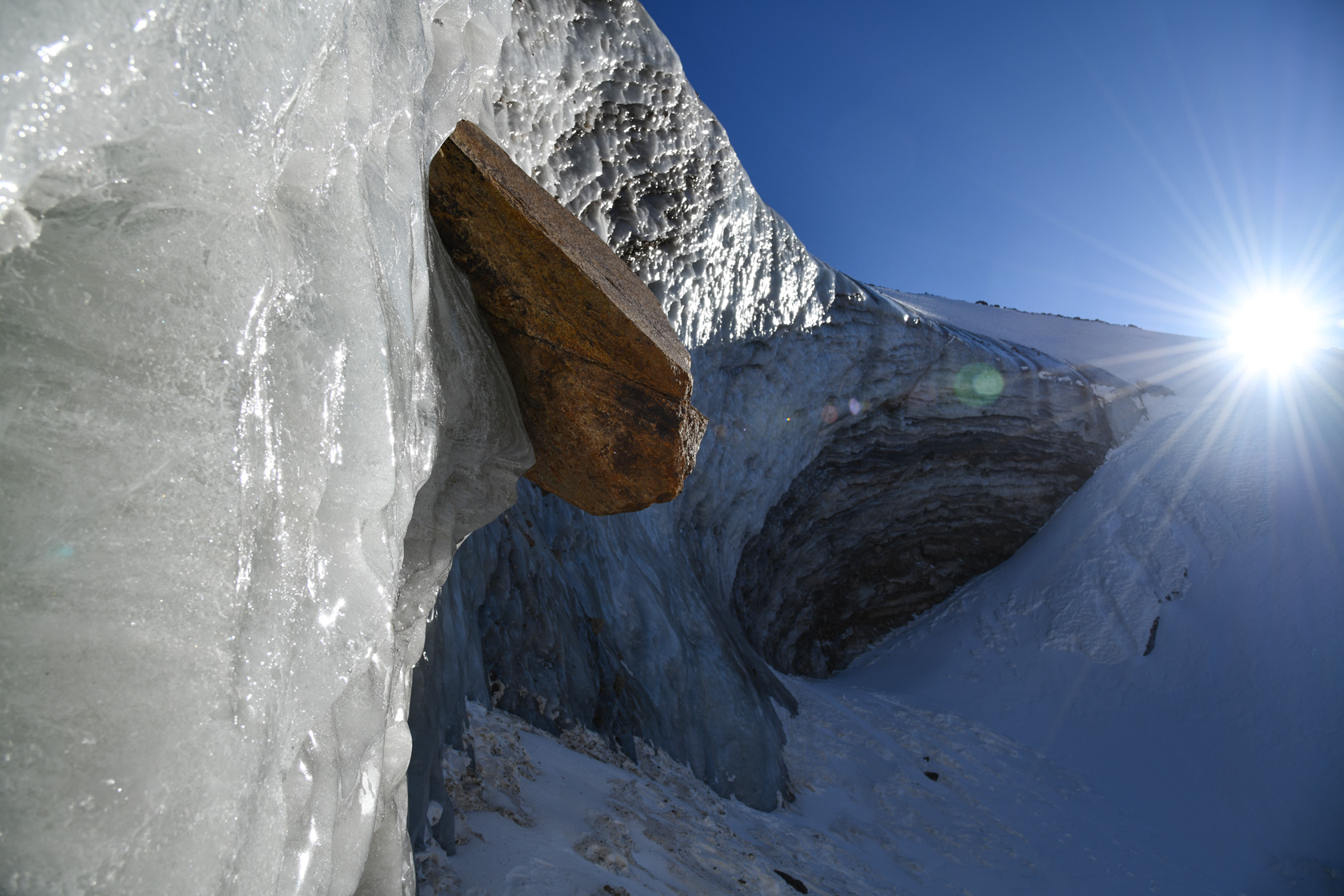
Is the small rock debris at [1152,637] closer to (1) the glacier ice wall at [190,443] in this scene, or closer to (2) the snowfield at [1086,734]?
(2) the snowfield at [1086,734]

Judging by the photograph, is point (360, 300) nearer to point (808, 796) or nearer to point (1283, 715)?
point (808, 796)

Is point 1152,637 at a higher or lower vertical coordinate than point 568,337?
lower

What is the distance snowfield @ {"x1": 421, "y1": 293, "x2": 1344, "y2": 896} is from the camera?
9.36 ft

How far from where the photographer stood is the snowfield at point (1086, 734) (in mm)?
2852

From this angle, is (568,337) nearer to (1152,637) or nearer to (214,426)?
(214,426)

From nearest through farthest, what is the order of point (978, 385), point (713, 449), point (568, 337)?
point (568, 337), point (713, 449), point (978, 385)

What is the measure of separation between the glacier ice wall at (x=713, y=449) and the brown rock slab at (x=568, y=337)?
1.11 meters

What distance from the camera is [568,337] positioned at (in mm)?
1915

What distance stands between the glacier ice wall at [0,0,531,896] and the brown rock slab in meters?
0.62

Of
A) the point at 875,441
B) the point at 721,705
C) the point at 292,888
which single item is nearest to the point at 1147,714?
the point at 875,441

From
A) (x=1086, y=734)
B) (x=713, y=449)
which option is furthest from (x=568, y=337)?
(x=1086, y=734)

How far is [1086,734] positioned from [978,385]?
428 centimetres

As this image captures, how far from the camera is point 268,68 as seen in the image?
0.79m

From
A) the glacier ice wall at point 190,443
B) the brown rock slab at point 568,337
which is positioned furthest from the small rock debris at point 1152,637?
the glacier ice wall at point 190,443
